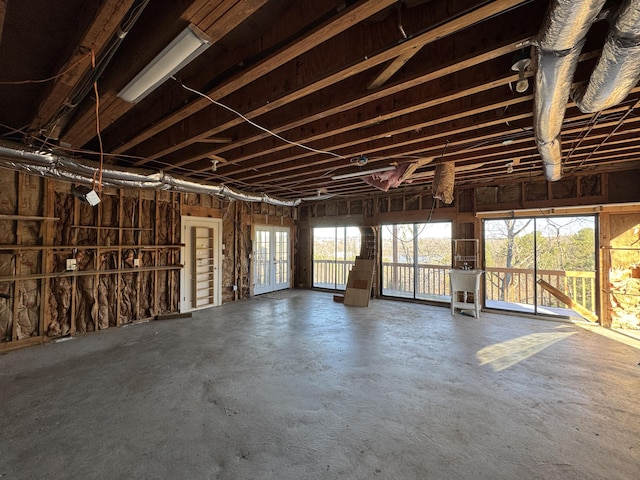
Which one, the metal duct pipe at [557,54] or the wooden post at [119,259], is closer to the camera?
the metal duct pipe at [557,54]

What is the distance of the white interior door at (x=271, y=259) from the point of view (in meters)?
7.36

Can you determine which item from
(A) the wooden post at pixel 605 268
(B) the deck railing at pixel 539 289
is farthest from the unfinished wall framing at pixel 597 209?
(B) the deck railing at pixel 539 289

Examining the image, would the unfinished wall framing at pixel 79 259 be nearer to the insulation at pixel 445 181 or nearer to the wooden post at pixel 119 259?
the wooden post at pixel 119 259

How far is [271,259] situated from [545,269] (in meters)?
6.61

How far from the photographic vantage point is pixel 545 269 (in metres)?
5.86

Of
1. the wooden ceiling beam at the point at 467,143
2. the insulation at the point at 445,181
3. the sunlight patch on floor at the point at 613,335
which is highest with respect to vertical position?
the wooden ceiling beam at the point at 467,143

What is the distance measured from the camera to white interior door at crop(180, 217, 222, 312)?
5699mm

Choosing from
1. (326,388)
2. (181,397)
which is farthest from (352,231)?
(181,397)

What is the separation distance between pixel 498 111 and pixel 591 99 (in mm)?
930

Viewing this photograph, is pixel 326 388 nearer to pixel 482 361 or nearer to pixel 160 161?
pixel 482 361

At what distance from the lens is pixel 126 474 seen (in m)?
1.68

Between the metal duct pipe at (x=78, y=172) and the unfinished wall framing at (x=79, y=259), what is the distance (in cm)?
63

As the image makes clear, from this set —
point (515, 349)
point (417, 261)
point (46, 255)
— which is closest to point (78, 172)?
point (46, 255)

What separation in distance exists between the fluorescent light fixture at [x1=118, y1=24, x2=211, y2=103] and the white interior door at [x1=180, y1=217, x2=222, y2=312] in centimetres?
386
